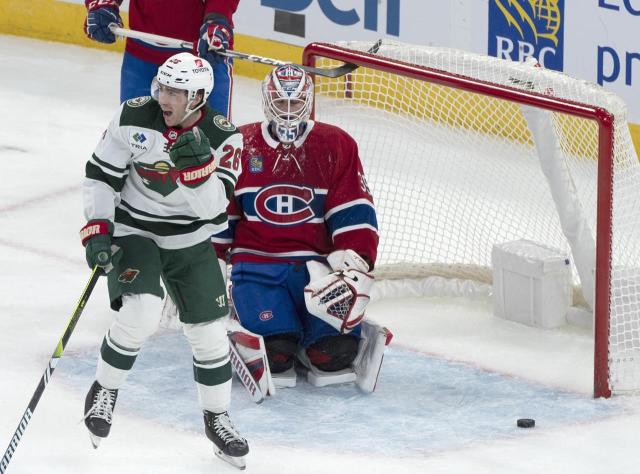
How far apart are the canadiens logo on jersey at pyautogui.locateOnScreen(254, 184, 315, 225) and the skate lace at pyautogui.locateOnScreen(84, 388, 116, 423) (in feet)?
2.79

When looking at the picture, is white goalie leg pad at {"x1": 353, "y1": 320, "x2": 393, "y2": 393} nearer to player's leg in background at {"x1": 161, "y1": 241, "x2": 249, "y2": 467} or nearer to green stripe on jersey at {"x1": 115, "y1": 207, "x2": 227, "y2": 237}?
player's leg in background at {"x1": 161, "y1": 241, "x2": 249, "y2": 467}

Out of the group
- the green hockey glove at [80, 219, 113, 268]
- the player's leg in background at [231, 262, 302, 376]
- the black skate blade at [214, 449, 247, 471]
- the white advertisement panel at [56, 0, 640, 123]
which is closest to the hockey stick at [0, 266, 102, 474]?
the green hockey glove at [80, 219, 113, 268]

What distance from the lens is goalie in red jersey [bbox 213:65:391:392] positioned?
4.79 m

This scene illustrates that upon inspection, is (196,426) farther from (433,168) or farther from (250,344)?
(433,168)

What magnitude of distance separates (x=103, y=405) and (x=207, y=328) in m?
0.33

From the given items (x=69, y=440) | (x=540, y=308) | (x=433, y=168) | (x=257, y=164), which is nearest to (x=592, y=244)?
(x=540, y=308)

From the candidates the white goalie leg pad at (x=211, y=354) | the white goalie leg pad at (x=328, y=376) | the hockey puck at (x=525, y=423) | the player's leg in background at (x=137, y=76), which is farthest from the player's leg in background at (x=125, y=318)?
the player's leg in background at (x=137, y=76)

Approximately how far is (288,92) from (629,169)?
1.03 meters

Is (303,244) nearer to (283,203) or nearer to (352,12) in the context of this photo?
(283,203)

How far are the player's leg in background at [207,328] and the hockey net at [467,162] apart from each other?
1.15 metres

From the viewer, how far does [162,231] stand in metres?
4.21

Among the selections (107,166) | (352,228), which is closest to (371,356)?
(352,228)

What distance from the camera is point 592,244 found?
524 cm

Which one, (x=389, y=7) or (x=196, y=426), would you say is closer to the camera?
(x=196, y=426)
